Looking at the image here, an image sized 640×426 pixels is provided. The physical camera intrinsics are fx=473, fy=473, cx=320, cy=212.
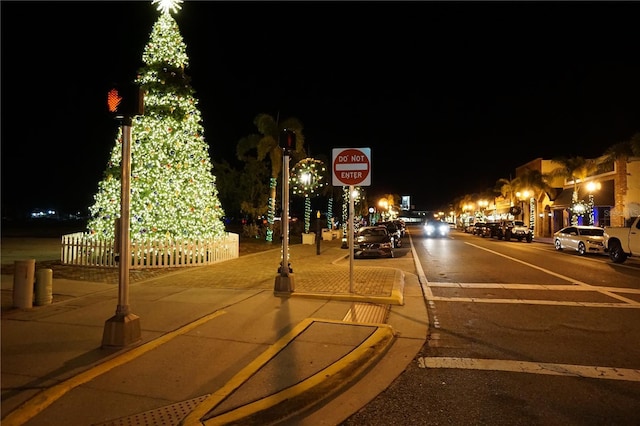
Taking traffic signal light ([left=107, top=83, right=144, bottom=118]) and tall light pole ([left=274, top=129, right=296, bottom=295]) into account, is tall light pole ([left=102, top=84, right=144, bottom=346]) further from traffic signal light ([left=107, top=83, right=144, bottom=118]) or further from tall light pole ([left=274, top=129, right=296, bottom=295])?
tall light pole ([left=274, top=129, right=296, bottom=295])

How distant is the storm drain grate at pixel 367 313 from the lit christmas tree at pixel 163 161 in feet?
26.0

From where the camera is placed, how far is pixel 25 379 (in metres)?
5.07

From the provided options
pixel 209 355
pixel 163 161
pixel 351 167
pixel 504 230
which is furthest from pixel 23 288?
pixel 504 230

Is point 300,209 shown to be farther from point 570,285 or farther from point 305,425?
point 305,425

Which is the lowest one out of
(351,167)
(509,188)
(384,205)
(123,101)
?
(351,167)

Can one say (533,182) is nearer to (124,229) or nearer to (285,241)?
(285,241)

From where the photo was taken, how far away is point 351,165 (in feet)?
32.6

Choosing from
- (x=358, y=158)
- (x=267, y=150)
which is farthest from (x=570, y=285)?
(x=267, y=150)

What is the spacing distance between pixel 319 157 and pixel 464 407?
36.5 metres

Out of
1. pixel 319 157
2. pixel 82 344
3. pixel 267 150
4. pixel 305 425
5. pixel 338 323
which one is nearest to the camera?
pixel 305 425

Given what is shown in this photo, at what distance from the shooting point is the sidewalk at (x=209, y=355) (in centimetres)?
445

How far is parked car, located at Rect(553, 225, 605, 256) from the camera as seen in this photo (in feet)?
74.1

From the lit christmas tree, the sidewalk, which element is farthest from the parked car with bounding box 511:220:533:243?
the sidewalk

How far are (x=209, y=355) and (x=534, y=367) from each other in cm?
406
